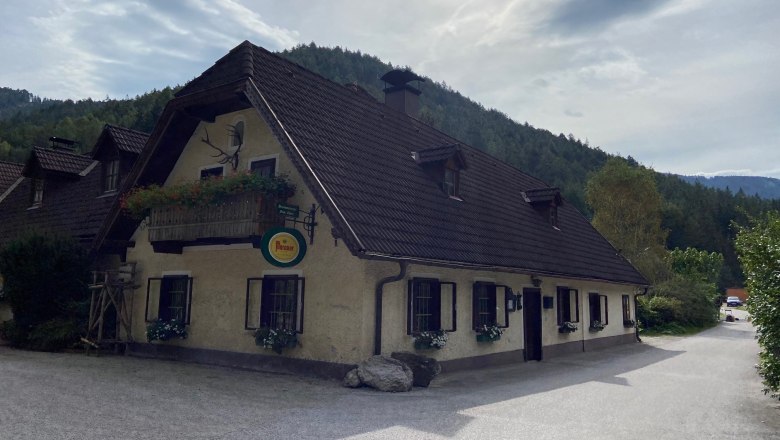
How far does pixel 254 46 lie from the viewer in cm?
1434

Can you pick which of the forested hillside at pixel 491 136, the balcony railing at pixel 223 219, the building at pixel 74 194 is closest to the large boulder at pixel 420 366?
the balcony railing at pixel 223 219

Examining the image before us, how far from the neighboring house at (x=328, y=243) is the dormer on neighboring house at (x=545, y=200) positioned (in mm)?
2806

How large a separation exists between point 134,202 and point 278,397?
283 inches

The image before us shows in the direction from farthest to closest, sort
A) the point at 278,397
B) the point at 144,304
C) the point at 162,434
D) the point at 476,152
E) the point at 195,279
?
the point at 476,152
the point at 144,304
the point at 195,279
the point at 278,397
the point at 162,434

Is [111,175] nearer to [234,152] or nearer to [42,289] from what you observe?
[42,289]

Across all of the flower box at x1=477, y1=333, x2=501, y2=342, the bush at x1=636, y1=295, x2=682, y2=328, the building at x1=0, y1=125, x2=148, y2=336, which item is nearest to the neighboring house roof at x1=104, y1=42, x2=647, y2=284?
the flower box at x1=477, y1=333, x2=501, y2=342

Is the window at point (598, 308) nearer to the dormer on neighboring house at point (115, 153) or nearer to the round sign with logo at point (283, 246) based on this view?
the round sign with logo at point (283, 246)

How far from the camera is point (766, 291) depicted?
9.38 m

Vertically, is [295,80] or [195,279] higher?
[295,80]

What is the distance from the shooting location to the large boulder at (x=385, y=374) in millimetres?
10328

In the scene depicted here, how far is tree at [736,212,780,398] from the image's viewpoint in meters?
9.13

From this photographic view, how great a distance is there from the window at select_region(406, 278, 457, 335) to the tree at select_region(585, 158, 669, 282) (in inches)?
1505

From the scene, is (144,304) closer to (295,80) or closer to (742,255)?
(295,80)

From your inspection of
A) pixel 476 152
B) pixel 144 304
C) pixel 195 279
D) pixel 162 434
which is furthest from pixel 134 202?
pixel 476 152
